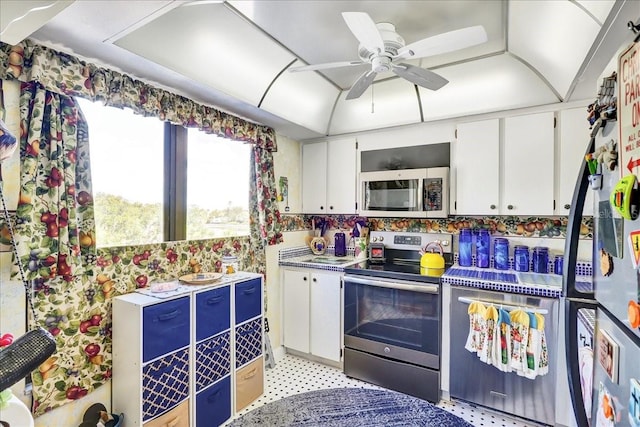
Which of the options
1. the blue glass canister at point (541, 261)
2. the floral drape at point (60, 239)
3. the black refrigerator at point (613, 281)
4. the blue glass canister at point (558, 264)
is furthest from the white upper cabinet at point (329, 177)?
the black refrigerator at point (613, 281)

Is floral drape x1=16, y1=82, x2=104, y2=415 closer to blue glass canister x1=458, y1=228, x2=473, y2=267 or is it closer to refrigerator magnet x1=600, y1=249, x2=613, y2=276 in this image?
refrigerator magnet x1=600, y1=249, x2=613, y2=276

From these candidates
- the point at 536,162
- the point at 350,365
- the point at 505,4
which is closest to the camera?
the point at 505,4

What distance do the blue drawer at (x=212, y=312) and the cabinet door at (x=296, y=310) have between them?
94cm

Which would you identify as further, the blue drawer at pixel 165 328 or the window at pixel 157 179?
the window at pixel 157 179

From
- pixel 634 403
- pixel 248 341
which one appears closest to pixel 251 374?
pixel 248 341

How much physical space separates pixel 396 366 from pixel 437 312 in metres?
0.58

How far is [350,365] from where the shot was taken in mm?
2738

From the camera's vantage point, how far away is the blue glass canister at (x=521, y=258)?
2498 mm

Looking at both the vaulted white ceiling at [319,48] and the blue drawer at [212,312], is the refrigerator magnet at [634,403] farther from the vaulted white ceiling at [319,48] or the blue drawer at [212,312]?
the blue drawer at [212,312]

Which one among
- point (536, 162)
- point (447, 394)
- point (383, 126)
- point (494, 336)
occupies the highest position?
point (383, 126)

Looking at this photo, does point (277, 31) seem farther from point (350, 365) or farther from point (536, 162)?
point (350, 365)

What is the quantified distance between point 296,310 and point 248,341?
765 millimetres

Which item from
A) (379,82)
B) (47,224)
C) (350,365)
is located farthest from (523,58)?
(47,224)

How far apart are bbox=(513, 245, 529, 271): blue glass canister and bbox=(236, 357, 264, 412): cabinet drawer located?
7.32 feet
